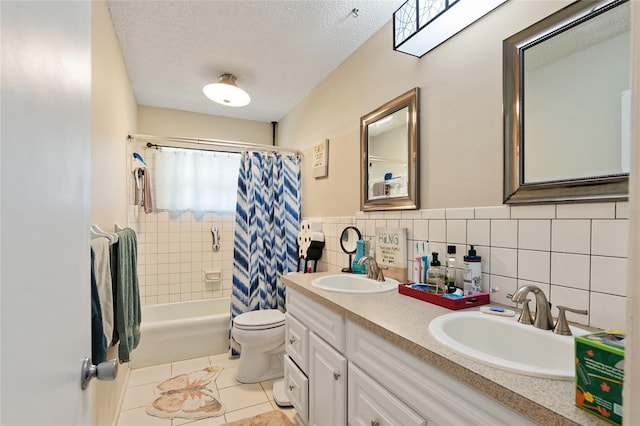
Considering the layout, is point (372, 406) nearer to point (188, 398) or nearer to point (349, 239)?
point (349, 239)

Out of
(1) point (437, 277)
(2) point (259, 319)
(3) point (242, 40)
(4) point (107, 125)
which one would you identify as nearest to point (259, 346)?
(2) point (259, 319)

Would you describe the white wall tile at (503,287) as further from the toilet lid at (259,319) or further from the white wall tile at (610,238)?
the toilet lid at (259,319)

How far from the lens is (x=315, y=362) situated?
1550 mm

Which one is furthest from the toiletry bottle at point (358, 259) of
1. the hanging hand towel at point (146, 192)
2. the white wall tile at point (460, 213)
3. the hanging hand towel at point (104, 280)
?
A: the hanging hand towel at point (146, 192)

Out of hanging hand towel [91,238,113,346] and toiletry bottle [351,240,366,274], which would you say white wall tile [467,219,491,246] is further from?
hanging hand towel [91,238,113,346]

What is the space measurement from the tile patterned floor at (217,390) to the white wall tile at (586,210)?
176 centimetres

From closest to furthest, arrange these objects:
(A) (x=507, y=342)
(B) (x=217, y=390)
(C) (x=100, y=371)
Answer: (C) (x=100, y=371) < (A) (x=507, y=342) < (B) (x=217, y=390)

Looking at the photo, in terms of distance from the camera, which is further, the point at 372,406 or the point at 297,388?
the point at 297,388

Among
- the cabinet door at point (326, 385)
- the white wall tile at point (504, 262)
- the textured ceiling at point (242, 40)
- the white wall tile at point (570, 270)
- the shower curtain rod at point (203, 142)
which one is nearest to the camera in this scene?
the white wall tile at point (570, 270)

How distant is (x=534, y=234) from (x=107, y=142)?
2.12m

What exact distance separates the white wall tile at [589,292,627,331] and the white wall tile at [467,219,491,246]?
0.40m

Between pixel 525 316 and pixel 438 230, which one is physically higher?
pixel 438 230

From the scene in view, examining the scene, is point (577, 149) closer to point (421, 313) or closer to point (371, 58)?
point (421, 313)

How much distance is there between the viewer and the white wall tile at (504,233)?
3.96 feet
